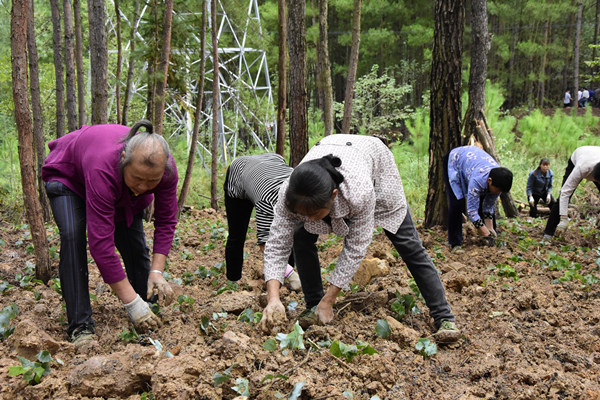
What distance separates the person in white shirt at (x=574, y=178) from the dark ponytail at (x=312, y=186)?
4.05 metres

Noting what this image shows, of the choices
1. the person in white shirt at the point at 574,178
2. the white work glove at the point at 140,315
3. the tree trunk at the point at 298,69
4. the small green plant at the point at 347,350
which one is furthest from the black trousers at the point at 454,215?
the white work glove at the point at 140,315

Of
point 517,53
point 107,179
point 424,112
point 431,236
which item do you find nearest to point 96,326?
point 107,179

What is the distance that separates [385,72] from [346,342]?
2002cm

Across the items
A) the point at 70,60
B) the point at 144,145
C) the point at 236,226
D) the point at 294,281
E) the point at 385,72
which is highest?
the point at 385,72

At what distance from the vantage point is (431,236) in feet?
19.9

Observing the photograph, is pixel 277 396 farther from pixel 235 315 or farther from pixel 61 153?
pixel 61 153

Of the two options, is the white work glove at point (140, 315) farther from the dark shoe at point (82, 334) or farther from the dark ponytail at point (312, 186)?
the dark ponytail at point (312, 186)

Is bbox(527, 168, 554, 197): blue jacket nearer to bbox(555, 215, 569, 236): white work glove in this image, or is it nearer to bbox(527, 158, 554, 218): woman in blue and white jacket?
bbox(527, 158, 554, 218): woman in blue and white jacket

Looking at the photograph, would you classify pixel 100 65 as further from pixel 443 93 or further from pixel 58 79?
pixel 443 93

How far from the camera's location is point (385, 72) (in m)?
21.5

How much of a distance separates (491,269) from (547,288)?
0.66m

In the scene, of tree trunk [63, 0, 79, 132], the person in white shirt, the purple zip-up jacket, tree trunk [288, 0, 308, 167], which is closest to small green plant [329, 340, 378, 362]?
the purple zip-up jacket

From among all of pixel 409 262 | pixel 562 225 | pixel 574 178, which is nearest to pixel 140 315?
pixel 409 262

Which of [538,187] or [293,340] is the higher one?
[293,340]
